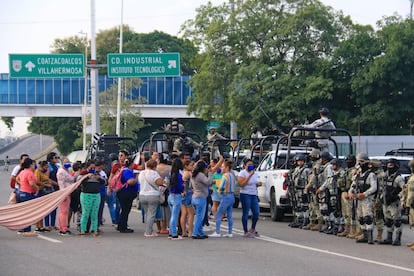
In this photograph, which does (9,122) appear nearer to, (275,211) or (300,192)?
(275,211)

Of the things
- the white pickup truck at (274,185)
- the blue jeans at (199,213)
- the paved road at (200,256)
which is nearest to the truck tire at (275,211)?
the white pickup truck at (274,185)

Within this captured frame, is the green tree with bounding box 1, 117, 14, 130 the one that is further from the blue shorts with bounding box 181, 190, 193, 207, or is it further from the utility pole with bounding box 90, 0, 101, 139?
the blue shorts with bounding box 181, 190, 193, 207

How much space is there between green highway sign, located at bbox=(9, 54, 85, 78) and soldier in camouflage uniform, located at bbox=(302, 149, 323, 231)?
60.3ft

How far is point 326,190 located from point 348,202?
0.75m

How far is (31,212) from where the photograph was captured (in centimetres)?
1708

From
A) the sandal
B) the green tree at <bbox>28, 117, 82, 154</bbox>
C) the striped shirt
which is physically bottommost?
the sandal

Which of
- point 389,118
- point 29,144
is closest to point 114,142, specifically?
point 389,118

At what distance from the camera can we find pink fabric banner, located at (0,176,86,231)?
55.6ft

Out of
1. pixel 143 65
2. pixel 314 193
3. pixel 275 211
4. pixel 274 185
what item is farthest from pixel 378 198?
pixel 143 65

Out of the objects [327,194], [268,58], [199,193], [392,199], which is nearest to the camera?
[392,199]

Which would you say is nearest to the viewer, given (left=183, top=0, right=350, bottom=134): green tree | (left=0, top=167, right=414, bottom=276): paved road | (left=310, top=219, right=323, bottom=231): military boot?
(left=0, top=167, right=414, bottom=276): paved road

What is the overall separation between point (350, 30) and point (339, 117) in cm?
451

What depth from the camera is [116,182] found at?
17.9 metres

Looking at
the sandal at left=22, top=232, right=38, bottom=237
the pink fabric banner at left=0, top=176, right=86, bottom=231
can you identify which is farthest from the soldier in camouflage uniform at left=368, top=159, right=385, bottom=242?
the sandal at left=22, top=232, right=38, bottom=237
